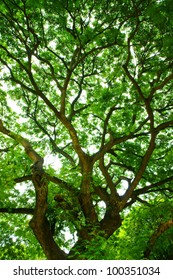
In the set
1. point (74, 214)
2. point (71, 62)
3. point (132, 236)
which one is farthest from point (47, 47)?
point (132, 236)

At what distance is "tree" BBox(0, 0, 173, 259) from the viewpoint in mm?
9320

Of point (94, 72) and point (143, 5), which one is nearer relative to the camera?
point (143, 5)

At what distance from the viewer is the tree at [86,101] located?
9320 millimetres

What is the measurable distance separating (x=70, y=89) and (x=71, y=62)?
8.09ft

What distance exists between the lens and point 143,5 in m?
9.00

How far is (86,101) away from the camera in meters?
13.7

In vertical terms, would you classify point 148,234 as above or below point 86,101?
below

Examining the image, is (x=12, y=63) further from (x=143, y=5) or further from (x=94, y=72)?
(x=143, y=5)

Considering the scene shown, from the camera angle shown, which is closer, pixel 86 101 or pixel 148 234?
pixel 148 234

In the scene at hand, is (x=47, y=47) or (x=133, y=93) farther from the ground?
(x=47, y=47)

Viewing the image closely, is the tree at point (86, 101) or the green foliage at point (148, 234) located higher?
the tree at point (86, 101)

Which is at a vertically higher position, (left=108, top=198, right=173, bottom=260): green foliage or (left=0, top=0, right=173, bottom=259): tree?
(left=0, top=0, right=173, bottom=259): tree
